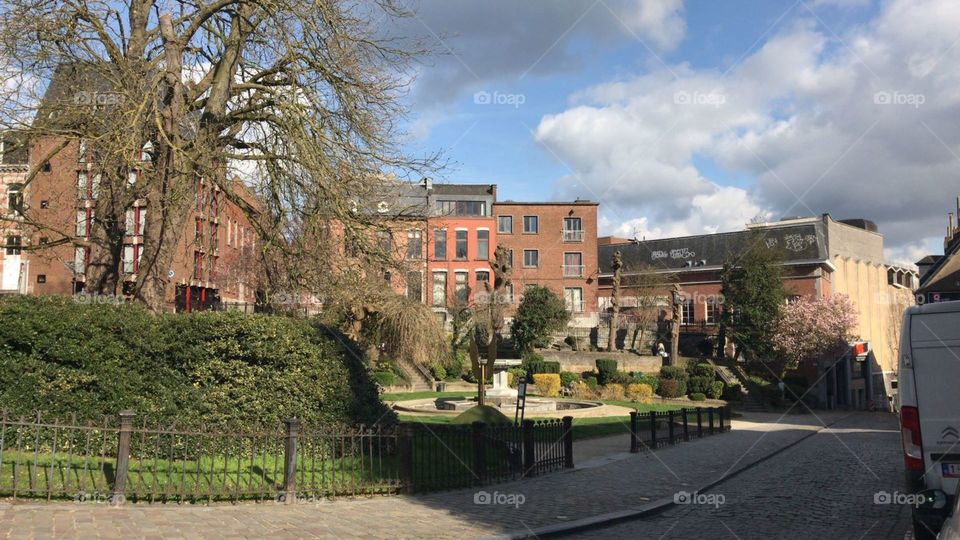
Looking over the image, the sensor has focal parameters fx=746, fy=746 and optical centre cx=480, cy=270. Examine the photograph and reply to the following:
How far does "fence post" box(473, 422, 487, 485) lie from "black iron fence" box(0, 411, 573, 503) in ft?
0.05

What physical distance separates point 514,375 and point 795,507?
1142 inches

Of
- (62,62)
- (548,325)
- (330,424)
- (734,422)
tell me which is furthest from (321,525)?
(548,325)

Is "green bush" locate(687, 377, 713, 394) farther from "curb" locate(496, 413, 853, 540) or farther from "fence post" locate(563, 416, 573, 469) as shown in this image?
"curb" locate(496, 413, 853, 540)

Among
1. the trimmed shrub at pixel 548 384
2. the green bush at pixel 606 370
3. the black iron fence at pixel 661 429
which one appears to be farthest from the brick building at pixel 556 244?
the black iron fence at pixel 661 429

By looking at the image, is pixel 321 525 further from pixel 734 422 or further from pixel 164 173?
pixel 734 422

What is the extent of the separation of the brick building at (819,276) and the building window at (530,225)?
28.9 feet

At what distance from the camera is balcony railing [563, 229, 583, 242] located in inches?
2333

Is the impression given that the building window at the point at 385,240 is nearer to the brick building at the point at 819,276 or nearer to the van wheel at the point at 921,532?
the van wheel at the point at 921,532

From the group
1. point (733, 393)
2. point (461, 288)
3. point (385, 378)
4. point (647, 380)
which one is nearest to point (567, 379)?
point (647, 380)

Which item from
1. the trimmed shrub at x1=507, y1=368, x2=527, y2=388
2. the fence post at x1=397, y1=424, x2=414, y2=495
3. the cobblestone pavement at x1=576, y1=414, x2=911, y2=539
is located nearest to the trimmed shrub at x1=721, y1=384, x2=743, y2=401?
the trimmed shrub at x1=507, y1=368, x2=527, y2=388

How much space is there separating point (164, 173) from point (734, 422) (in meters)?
25.1

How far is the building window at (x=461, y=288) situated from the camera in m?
55.9

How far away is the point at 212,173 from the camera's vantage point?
13391 millimetres

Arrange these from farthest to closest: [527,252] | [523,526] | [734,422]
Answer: [527,252], [734,422], [523,526]
